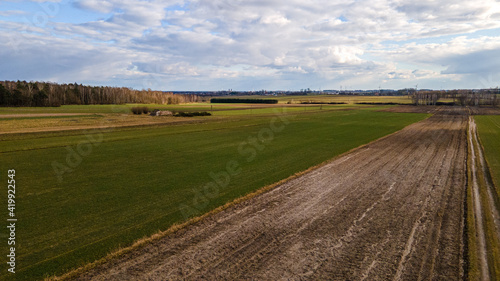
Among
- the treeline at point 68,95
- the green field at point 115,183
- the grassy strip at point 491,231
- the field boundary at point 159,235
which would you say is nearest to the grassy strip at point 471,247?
the grassy strip at point 491,231

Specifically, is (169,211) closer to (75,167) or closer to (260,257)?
(260,257)

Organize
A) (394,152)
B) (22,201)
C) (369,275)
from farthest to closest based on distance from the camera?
(394,152) → (22,201) → (369,275)

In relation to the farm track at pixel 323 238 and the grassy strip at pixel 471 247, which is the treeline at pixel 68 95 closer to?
the farm track at pixel 323 238

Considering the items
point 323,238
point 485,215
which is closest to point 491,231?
point 485,215

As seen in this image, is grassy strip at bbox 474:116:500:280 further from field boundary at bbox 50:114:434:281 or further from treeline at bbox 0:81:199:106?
treeline at bbox 0:81:199:106

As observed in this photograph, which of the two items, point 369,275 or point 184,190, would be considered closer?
point 369,275

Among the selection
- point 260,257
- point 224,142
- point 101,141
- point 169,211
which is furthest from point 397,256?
point 101,141

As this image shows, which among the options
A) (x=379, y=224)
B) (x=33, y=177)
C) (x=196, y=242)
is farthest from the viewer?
(x=33, y=177)
